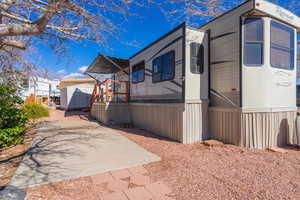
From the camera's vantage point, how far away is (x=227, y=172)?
3.01m

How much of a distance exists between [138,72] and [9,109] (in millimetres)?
5203

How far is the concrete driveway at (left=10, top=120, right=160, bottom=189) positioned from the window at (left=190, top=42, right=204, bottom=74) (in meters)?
2.94

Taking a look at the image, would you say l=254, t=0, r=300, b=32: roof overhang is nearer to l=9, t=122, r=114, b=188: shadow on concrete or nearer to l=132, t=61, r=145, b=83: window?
l=132, t=61, r=145, b=83: window

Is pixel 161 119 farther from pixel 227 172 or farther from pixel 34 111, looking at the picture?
pixel 34 111

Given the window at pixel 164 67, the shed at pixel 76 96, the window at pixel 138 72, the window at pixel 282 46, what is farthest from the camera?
the shed at pixel 76 96

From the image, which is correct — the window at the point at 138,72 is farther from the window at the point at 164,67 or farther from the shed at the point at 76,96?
the shed at the point at 76,96

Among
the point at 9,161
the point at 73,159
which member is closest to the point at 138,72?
the point at 73,159

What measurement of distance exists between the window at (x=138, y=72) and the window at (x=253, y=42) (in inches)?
166

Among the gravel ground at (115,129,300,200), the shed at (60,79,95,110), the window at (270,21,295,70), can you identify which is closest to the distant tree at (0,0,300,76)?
the window at (270,21,295,70)

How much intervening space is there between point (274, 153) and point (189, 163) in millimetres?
2439

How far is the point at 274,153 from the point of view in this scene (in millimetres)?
4059

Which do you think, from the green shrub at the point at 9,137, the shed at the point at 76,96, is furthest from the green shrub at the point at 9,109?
the shed at the point at 76,96

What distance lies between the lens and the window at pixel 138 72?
745 cm

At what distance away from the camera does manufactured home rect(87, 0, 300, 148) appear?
14.3ft
